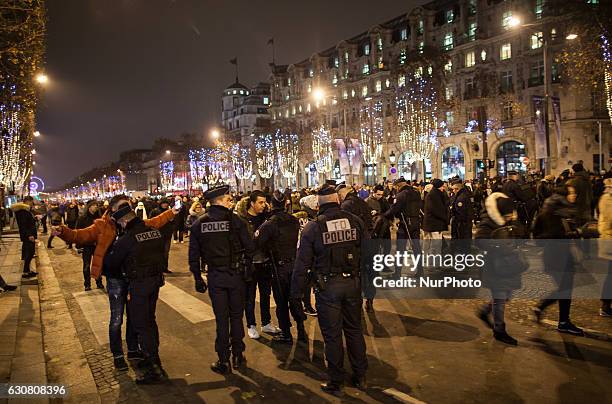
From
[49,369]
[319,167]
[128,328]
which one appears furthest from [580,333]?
[319,167]

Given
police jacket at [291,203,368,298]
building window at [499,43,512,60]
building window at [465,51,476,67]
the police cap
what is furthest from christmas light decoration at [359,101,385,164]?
police jacket at [291,203,368,298]

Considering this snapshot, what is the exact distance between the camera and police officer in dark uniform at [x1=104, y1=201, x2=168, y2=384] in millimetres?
5355

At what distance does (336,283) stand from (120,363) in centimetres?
305

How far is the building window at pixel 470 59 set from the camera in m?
48.2

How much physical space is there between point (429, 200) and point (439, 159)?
1688 inches

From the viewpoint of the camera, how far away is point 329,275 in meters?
4.84

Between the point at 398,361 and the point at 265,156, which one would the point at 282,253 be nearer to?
the point at 398,361

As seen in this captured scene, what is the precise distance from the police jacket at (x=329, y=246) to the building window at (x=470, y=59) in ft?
159

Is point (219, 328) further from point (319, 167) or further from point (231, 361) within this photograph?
point (319, 167)

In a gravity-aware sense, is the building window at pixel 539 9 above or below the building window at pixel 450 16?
below

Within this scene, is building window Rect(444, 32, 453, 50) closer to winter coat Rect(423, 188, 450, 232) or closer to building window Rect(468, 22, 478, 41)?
building window Rect(468, 22, 478, 41)

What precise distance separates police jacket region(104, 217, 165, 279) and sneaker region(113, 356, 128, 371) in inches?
46.9

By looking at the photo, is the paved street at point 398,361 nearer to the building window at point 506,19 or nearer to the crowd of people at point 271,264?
the crowd of people at point 271,264

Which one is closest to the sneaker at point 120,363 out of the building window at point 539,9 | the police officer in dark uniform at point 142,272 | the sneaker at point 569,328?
the police officer in dark uniform at point 142,272
